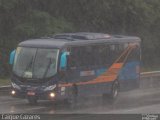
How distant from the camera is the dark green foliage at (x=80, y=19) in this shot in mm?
36750

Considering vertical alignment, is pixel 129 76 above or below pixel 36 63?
below

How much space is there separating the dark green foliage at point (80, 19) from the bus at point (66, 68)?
10.4 meters

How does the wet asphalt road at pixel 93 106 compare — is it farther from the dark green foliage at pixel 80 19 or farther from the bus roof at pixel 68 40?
the dark green foliage at pixel 80 19

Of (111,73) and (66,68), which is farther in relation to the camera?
(111,73)

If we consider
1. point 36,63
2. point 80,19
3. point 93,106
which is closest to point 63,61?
point 36,63

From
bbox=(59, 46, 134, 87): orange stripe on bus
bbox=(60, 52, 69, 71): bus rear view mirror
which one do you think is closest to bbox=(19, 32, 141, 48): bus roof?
bbox=(60, 52, 69, 71): bus rear view mirror

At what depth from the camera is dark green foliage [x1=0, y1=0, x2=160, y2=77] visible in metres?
36.8

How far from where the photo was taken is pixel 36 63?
78.0 feet

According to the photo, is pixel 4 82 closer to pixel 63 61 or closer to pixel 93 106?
pixel 93 106

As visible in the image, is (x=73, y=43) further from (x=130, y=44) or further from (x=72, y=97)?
(x=130, y=44)

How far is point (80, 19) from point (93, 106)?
1725 centimetres

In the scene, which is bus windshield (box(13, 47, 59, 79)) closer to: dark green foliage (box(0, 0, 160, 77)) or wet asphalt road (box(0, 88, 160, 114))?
wet asphalt road (box(0, 88, 160, 114))

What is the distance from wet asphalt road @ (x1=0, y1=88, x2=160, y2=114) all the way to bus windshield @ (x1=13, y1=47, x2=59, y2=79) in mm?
1256

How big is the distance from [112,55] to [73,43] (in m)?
3.19
